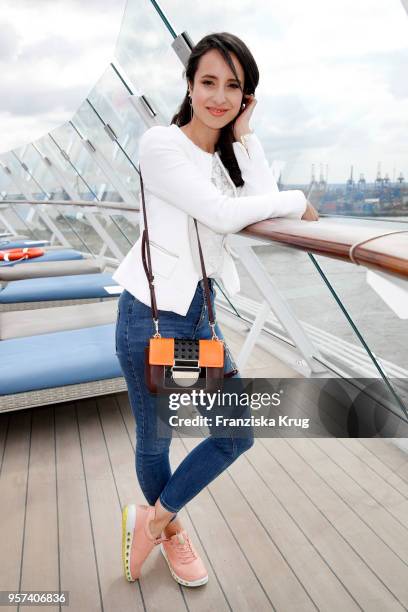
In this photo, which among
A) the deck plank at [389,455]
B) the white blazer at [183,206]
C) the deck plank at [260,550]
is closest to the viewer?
the white blazer at [183,206]

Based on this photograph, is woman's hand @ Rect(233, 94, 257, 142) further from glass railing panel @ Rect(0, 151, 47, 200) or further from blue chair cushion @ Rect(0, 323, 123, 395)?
glass railing panel @ Rect(0, 151, 47, 200)

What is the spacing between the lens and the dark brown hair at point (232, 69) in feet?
4.24

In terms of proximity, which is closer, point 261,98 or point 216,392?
point 216,392

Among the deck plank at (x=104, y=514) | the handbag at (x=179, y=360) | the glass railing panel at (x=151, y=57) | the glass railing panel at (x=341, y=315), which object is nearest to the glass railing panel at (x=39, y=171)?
the glass railing panel at (x=151, y=57)

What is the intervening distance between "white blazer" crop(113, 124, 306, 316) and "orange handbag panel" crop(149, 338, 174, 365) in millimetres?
85

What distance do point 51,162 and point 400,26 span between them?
31.0ft

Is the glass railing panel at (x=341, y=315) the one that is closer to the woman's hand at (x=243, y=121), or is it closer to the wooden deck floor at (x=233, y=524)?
the wooden deck floor at (x=233, y=524)

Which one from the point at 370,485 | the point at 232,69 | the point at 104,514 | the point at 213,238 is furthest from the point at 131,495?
the point at 232,69

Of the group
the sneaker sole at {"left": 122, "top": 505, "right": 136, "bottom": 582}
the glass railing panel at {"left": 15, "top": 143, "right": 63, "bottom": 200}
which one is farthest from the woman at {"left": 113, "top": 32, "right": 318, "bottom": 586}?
the glass railing panel at {"left": 15, "top": 143, "right": 63, "bottom": 200}

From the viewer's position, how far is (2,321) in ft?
11.9

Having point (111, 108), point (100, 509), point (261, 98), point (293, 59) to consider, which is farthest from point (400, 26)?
point (111, 108)

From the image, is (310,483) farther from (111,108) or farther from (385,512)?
(111,108)

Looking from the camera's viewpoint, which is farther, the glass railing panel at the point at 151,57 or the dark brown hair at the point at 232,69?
the glass railing panel at the point at 151,57

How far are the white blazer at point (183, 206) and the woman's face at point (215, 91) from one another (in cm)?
8
